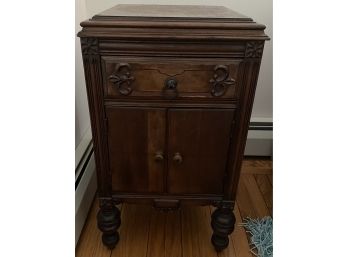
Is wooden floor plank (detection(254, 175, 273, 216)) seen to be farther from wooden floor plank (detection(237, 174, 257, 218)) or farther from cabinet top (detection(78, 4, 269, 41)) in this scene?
cabinet top (detection(78, 4, 269, 41))

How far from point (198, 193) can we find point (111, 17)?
1.65ft

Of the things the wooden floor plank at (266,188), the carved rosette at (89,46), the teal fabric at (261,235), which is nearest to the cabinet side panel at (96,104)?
the carved rosette at (89,46)

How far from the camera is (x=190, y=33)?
64cm

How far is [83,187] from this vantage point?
3.24 ft

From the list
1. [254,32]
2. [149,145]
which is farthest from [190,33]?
[149,145]

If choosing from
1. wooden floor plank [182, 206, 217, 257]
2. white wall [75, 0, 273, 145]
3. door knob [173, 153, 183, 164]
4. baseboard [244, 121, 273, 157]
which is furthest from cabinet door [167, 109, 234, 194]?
baseboard [244, 121, 273, 157]

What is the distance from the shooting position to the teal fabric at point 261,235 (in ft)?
2.94

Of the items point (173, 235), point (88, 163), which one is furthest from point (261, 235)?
point (88, 163)

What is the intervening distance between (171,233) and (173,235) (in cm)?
1

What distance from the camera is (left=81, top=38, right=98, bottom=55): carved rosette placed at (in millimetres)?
639

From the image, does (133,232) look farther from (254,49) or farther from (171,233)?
(254,49)

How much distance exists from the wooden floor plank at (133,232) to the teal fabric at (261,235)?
0.33 metres
